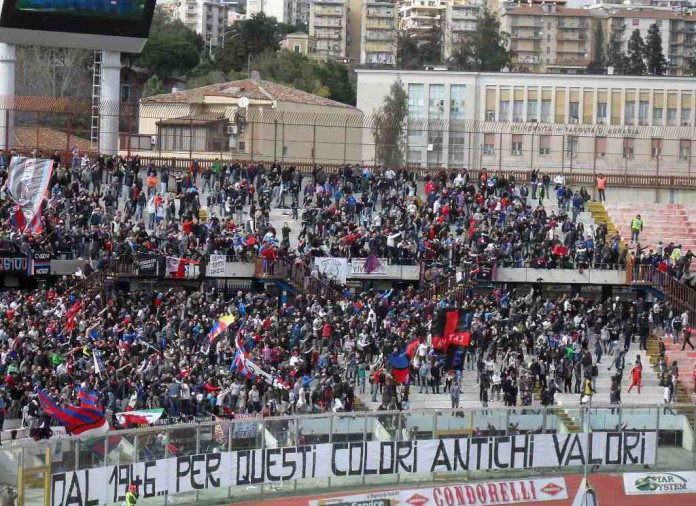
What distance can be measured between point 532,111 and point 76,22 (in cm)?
3433

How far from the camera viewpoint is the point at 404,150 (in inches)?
2520

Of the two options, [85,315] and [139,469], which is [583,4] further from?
[139,469]

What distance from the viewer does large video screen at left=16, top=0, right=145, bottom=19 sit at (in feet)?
175

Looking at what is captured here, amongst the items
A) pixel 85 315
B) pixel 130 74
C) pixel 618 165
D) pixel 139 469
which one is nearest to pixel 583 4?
pixel 130 74

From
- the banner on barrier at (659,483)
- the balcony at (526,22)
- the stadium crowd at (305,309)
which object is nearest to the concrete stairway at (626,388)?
the stadium crowd at (305,309)

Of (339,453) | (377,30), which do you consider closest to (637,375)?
(339,453)

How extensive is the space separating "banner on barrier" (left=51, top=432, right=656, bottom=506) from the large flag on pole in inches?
704

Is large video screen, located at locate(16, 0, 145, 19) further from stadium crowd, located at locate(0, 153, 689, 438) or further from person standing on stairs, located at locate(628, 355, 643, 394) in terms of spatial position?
person standing on stairs, located at locate(628, 355, 643, 394)

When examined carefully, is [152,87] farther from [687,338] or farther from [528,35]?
[528,35]

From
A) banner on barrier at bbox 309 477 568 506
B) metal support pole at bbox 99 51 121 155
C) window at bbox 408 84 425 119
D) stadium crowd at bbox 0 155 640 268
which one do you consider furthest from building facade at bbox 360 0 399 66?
banner on barrier at bbox 309 477 568 506

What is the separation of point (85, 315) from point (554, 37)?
132636 mm

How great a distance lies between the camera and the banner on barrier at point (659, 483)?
1239 inches

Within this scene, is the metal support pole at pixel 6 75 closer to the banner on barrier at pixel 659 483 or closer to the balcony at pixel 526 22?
the banner on barrier at pixel 659 483

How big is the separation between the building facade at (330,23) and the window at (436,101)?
103343mm
